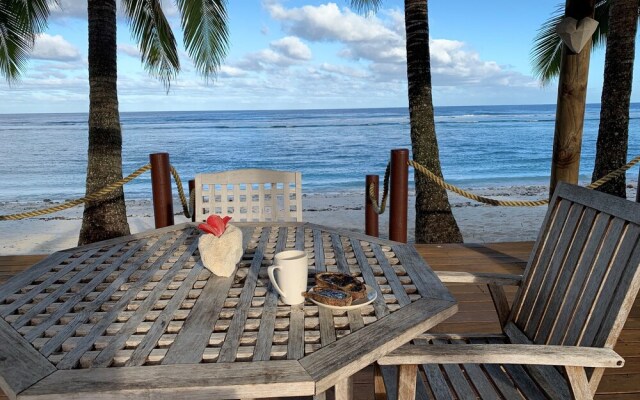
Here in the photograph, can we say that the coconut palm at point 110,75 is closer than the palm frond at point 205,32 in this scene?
Yes

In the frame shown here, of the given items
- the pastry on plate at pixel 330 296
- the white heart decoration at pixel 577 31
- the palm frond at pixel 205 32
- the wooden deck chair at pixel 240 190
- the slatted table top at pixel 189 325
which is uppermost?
the palm frond at pixel 205 32

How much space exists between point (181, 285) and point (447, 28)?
25.2 m

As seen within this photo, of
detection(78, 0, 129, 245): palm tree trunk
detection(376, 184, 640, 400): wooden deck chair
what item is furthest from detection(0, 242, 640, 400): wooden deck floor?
detection(78, 0, 129, 245): palm tree trunk

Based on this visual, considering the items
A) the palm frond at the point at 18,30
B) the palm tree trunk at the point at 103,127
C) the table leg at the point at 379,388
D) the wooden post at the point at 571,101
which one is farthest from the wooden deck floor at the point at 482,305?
the palm frond at the point at 18,30

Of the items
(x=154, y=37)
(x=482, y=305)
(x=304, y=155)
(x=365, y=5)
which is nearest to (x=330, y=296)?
(x=482, y=305)

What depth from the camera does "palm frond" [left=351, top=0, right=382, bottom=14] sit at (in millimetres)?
6449

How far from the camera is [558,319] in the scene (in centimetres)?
161

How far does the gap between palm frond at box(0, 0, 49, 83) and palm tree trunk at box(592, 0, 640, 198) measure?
7612mm

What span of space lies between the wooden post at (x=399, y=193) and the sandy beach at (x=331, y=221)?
11.8ft

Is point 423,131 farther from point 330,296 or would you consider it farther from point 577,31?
point 330,296

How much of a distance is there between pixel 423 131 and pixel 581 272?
4.06 metres

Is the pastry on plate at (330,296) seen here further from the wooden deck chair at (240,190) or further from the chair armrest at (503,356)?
the wooden deck chair at (240,190)

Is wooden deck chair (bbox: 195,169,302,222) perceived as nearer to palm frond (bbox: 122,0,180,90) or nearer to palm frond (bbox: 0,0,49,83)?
palm frond (bbox: 122,0,180,90)

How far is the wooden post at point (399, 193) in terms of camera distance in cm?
384
